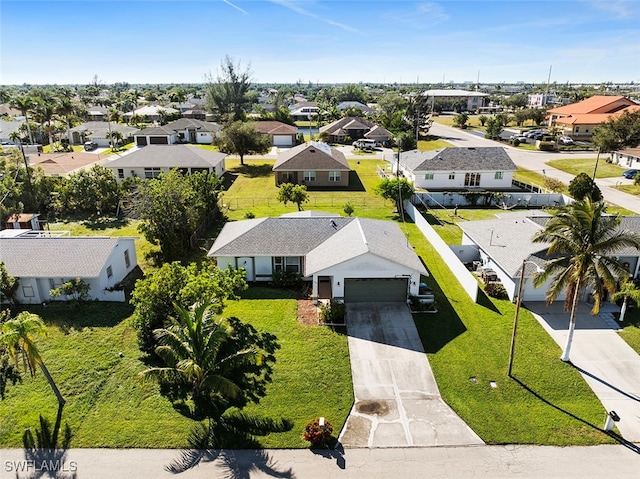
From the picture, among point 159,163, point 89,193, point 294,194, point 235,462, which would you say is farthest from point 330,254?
point 159,163

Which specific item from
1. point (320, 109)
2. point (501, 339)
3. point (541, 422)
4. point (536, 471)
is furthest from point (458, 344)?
point (320, 109)

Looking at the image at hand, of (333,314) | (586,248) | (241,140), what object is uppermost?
(241,140)

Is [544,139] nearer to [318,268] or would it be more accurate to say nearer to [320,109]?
[320,109]

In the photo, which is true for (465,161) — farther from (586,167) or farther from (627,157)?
(627,157)

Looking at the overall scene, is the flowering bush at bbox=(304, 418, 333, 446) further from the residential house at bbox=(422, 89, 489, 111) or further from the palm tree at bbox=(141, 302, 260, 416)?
the residential house at bbox=(422, 89, 489, 111)

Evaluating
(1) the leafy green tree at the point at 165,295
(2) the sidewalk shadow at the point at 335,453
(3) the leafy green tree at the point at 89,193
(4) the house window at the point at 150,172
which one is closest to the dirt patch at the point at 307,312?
(1) the leafy green tree at the point at 165,295

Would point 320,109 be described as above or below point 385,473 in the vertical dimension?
above

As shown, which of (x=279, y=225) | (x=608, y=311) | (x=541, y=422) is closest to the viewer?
(x=541, y=422)
